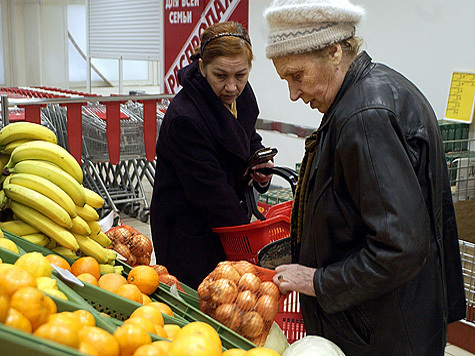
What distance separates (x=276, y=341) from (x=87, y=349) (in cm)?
72

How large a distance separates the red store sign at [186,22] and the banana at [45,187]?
598 cm

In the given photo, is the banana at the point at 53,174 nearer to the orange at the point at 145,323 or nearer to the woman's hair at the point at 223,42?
the orange at the point at 145,323

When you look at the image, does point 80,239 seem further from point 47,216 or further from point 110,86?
point 110,86

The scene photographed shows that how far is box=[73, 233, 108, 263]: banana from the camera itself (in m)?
1.83

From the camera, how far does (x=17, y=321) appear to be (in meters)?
0.94

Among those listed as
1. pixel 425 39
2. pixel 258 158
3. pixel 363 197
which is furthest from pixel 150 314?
pixel 425 39

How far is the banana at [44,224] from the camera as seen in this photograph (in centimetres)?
174

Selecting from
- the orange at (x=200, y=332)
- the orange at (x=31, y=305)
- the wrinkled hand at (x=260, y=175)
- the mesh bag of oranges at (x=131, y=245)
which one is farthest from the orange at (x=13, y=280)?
the wrinkled hand at (x=260, y=175)

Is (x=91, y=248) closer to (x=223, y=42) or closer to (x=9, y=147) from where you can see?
(x=9, y=147)

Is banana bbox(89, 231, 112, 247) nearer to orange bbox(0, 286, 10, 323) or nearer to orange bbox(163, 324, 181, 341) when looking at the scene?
orange bbox(163, 324, 181, 341)

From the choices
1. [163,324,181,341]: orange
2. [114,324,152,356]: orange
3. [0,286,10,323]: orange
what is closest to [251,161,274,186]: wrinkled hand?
[163,324,181,341]: orange

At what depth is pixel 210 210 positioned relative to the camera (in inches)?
92.4

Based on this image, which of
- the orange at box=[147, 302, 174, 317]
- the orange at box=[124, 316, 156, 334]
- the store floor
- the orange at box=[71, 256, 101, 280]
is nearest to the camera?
the orange at box=[124, 316, 156, 334]

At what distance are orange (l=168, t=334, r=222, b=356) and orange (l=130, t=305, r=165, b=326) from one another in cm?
16
